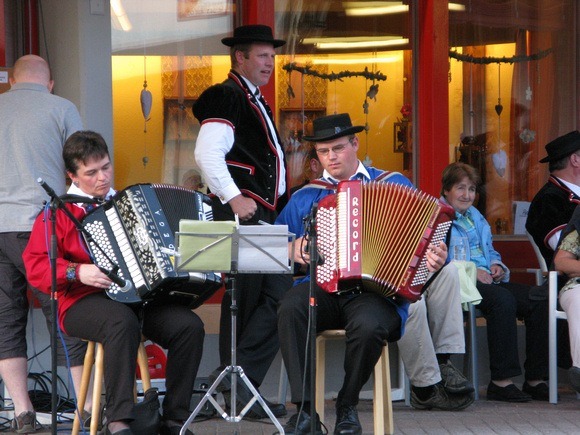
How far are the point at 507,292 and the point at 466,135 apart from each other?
1.78m

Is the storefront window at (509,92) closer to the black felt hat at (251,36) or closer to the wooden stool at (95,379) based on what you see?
the black felt hat at (251,36)

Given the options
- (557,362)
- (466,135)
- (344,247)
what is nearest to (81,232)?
(344,247)

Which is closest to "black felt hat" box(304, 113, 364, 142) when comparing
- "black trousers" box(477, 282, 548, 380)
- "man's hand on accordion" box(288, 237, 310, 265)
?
"man's hand on accordion" box(288, 237, 310, 265)

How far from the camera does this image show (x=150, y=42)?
25.2 ft

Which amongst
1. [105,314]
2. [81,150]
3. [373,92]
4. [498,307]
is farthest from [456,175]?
[105,314]

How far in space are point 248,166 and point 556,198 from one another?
6.92 feet

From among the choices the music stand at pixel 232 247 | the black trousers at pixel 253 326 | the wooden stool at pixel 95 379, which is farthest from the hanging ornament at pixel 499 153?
the wooden stool at pixel 95 379

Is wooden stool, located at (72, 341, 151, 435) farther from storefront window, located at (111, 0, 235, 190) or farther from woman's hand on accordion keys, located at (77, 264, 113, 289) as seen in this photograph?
storefront window, located at (111, 0, 235, 190)

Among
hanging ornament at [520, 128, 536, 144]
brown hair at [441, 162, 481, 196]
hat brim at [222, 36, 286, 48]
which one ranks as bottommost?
brown hair at [441, 162, 481, 196]

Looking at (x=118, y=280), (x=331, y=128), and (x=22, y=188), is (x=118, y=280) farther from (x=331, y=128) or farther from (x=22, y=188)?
(x=331, y=128)

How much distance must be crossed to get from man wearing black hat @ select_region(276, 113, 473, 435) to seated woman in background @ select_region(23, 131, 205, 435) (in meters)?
0.50

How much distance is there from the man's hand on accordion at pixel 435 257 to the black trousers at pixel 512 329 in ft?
5.39

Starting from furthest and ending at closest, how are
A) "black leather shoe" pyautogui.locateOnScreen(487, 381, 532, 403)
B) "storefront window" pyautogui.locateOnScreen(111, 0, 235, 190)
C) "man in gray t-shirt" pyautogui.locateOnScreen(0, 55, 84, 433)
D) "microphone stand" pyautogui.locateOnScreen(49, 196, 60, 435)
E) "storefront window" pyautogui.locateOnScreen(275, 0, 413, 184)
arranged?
"storefront window" pyautogui.locateOnScreen(275, 0, 413, 184) → "storefront window" pyautogui.locateOnScreen(111, 0, 235, 190) → "black leather shoe" pyautogui.locateOnScreen(487, 381, 532, 403) → "man in gray t-shirt" pyautogui.locateOnScreen(0, 55, 84, 433) → "microphone stand" pyautogui.locateOnScreen(49, 196, 60, 435)

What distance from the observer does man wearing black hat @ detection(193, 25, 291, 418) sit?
20.0ft
